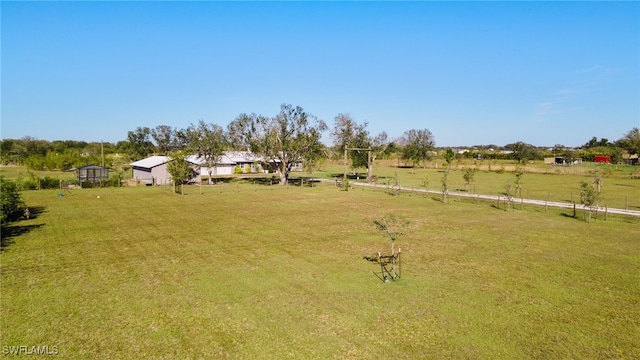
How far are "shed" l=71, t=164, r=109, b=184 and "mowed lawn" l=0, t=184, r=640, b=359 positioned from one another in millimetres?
23073

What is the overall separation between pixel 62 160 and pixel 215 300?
7081 cm

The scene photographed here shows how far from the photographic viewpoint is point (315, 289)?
13.0m

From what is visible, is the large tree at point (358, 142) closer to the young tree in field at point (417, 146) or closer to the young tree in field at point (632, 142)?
the young tree in field at point (417, 146)

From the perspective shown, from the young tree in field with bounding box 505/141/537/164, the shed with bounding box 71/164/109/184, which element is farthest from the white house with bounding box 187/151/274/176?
the young tree in field with bounding box 505/141/537/164

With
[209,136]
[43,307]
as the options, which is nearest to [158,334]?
[43,307]

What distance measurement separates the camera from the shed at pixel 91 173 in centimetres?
4512

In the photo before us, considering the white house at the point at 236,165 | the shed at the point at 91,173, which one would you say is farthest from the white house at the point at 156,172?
the white house at the point at 236,165

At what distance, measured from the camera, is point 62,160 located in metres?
67.9

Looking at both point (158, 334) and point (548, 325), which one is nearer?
point (158, 334)

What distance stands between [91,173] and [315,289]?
4319cm

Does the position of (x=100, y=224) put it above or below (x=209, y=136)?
below

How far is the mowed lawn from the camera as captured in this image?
9492 millimetres

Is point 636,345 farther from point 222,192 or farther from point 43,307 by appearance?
point 222,192

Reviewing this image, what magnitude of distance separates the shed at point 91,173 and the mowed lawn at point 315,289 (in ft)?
75.7
